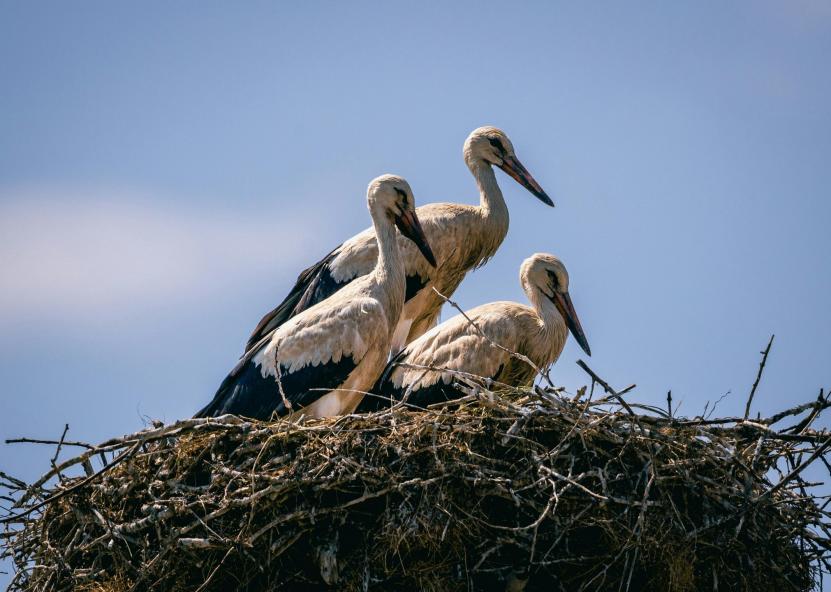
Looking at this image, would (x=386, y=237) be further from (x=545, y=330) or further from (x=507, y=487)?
(x=507, y=487)

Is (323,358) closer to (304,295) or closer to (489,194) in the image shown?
(304,295)

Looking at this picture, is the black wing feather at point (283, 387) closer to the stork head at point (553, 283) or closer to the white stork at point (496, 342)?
the white stork at point (496, 342)

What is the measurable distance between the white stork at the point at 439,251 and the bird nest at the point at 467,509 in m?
2.38

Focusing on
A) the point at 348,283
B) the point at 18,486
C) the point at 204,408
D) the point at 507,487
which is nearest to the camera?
the point at 507,487

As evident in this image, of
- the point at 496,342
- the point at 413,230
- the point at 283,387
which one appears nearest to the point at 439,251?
the point at 413,230

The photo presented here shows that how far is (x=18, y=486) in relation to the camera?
625 cm

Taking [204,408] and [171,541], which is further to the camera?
[204,408]

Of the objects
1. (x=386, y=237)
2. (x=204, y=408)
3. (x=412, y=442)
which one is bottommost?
(x=412, y=442)

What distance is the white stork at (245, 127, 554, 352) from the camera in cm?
855

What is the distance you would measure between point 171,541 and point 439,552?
1.05m

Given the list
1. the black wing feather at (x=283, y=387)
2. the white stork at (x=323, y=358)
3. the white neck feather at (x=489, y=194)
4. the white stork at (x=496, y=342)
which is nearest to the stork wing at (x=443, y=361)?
the white stork at (x=496, y=342)

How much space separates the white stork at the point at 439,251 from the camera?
8.55 meters

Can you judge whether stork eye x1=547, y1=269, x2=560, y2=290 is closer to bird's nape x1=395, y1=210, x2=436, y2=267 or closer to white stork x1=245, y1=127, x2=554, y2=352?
bird's nape x1=395, y1=210, x2=436, y2=267

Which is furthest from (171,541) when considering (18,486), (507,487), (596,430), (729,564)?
(729,564)
